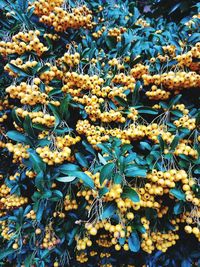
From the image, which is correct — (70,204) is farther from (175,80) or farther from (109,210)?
(175,80)

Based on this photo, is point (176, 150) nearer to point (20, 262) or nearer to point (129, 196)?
point (129, 196)

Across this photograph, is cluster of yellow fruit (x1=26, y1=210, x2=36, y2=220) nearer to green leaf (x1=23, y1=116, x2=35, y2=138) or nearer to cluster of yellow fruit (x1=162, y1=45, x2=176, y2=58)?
green leaf (x1=23, y1=116, x2=35, y2=138)

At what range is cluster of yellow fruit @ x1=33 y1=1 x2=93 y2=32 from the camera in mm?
1642

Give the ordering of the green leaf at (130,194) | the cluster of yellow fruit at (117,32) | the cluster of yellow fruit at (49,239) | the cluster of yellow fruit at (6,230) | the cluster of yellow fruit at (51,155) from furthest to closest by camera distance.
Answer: the cluster of yellow fruit at (117,32) → the cluster of yellow fruit at (6,230) → the cluster of yellow fruit at (49,239) → the cluster of yellow fruit at (51,155) → the green leaf at (130,194)

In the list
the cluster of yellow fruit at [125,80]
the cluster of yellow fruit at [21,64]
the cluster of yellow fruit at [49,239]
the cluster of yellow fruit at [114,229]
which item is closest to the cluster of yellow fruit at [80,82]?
the cluster of yellow fruit at [125,80]

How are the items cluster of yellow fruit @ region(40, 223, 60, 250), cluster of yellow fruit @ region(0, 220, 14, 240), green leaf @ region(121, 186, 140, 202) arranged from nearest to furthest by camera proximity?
1. green leaf @ region(121, 186, 140, 202)
2. cluster of yellow fruit @ region(40, 223, 60, 250)
3. cluster of yellow fruit @ region(0, 220, 14, 240)

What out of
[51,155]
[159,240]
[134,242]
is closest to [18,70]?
[51,155]

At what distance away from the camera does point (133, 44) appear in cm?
180

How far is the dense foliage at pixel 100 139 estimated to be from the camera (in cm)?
128

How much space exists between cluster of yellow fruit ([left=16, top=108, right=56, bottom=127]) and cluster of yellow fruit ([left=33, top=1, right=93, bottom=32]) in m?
0.72

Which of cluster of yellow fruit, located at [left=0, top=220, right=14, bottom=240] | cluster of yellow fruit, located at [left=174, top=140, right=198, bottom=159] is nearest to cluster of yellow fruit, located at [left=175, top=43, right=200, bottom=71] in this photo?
cluster of yellow fruit, located at [left=174, top=140, right=198, bottom=159]

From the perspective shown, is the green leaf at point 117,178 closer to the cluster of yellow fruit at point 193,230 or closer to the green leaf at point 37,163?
the green leaf at point 37,163

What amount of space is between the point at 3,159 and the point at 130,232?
4.34 ft

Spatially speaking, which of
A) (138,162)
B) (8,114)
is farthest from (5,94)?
(138,162)
